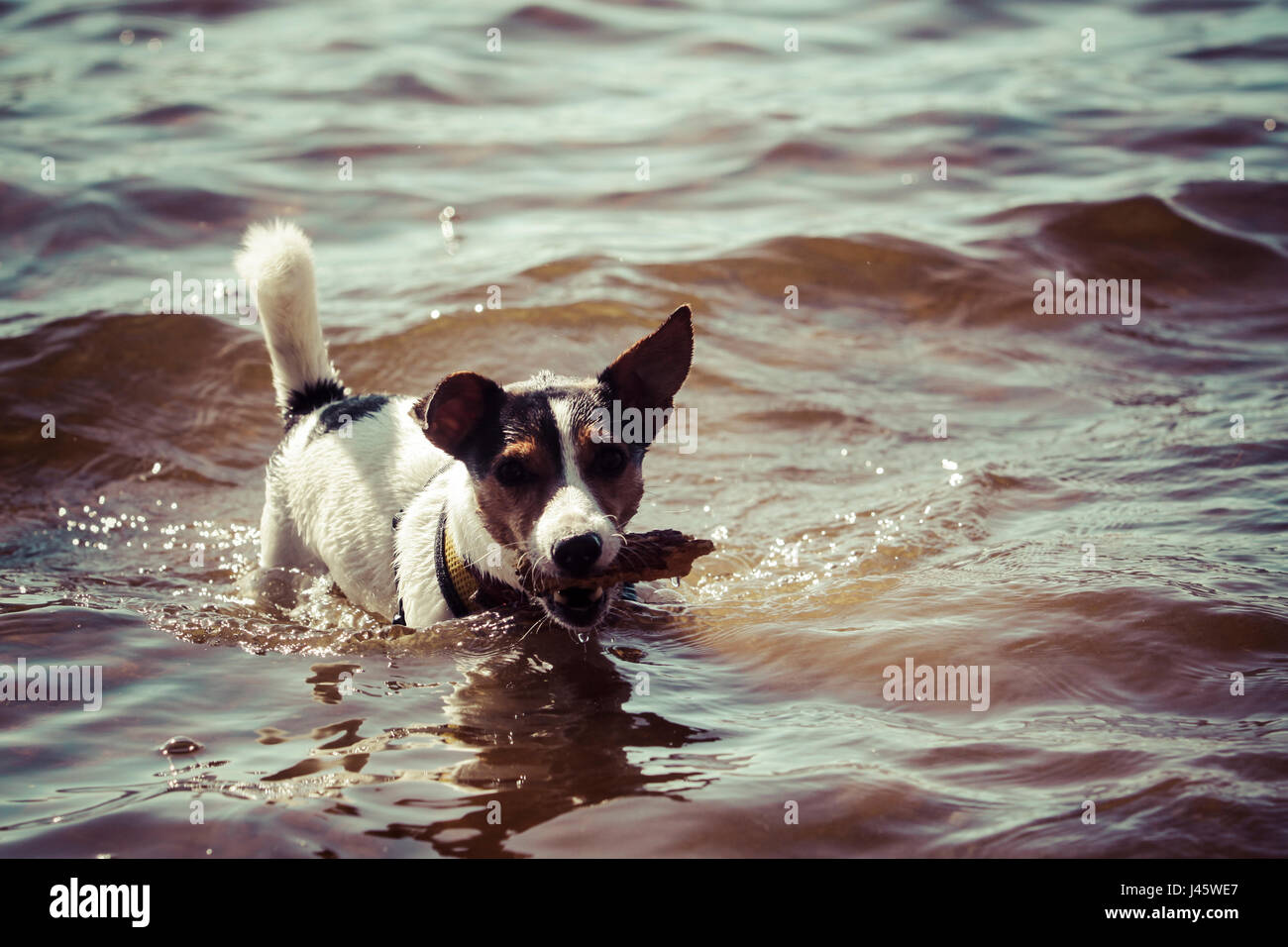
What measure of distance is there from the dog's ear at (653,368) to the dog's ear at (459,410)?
0.43m

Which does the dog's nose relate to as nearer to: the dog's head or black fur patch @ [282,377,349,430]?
the dog's head

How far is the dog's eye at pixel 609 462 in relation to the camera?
429 centimetres

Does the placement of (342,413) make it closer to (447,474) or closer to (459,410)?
(447,474)

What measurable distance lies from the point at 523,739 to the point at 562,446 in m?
0.96

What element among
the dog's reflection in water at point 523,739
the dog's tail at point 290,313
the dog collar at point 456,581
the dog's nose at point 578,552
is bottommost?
the dog's reflection in water at point 523,739

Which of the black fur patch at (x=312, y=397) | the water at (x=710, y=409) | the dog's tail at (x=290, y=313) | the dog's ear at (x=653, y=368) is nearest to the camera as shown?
the water at (x=710, y=409)

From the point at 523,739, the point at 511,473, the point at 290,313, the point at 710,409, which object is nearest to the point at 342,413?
the point at 290,313

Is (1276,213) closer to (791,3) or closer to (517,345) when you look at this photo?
(517,345)

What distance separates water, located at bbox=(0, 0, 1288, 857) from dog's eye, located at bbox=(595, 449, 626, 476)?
799 millimetres

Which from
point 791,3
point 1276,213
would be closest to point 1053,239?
point 1276,213

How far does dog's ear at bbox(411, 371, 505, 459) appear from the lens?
4352 millimetres

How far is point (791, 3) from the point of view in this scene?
1777 centimetres

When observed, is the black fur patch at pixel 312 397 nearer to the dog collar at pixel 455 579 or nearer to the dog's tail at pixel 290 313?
the dog's tail at pixel 290 313

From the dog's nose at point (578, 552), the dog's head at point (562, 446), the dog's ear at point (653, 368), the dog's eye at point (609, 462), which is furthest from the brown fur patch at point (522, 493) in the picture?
the dog's ear at point (653, 368)
